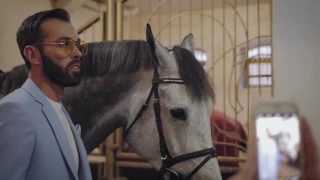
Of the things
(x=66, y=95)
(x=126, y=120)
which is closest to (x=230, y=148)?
(x=126, y=120)

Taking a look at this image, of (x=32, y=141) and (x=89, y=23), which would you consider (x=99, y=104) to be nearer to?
(x=32, y=141)

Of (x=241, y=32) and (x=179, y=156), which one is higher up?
(x=241, y=32)

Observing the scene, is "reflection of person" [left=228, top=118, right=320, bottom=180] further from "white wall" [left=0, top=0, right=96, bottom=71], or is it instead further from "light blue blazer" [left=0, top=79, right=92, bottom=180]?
"white wall" [left=0, top=0, right=96, bottom=71]

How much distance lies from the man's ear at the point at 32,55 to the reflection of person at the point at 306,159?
1.80 feet

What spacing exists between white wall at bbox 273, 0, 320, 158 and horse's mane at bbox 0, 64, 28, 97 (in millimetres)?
698

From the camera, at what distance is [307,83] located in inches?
28.5

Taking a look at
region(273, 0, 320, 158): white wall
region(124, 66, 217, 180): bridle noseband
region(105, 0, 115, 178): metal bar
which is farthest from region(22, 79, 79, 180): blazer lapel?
region(105, 0, 115, 178): metal bar

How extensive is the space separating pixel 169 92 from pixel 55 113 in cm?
32

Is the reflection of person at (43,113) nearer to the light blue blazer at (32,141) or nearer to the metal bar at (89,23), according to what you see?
the light blue blazer at (32,141)

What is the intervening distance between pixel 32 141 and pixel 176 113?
395 mm

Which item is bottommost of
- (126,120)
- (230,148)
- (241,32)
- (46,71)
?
(230,148)

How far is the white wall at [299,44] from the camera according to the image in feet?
2.26

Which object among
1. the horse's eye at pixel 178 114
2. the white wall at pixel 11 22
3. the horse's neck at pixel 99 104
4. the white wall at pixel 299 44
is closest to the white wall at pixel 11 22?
the white wall at pixel 11 22

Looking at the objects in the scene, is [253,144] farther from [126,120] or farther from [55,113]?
[126,120]
